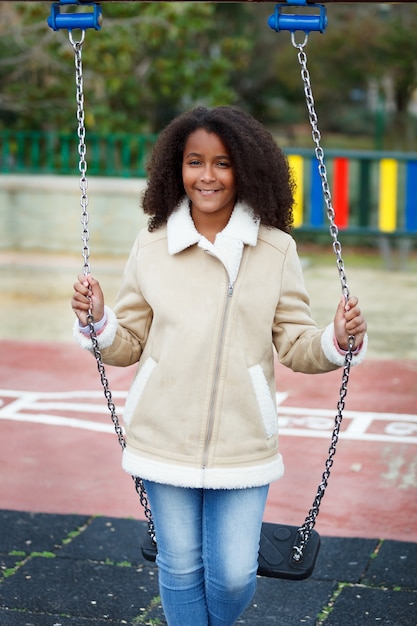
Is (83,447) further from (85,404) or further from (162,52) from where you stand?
(162,52)

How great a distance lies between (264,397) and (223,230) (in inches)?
19.5

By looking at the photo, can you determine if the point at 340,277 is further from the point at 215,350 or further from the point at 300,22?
the point at 300,22

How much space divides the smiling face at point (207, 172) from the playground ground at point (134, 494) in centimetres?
161

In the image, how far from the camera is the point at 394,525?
4.79 meters

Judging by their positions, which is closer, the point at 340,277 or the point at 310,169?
the point at 340,277

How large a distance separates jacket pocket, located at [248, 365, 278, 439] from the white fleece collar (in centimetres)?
37

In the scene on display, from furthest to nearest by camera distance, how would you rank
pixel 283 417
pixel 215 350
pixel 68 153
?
pixel 68 153
pixel 283 417
pixel 215 350

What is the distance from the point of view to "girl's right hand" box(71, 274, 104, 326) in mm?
3131

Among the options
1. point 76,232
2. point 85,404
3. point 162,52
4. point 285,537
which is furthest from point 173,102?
point 285,537

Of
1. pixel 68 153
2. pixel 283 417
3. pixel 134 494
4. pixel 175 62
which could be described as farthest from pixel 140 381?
pixel 175 62

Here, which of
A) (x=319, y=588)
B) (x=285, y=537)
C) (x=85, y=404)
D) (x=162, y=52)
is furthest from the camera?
(x=162, y=52)

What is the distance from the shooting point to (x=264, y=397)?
9.98 ft

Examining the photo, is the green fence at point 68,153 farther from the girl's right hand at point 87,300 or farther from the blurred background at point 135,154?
the girl's right hand at point 87,300

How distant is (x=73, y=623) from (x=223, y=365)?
1.35 meters
